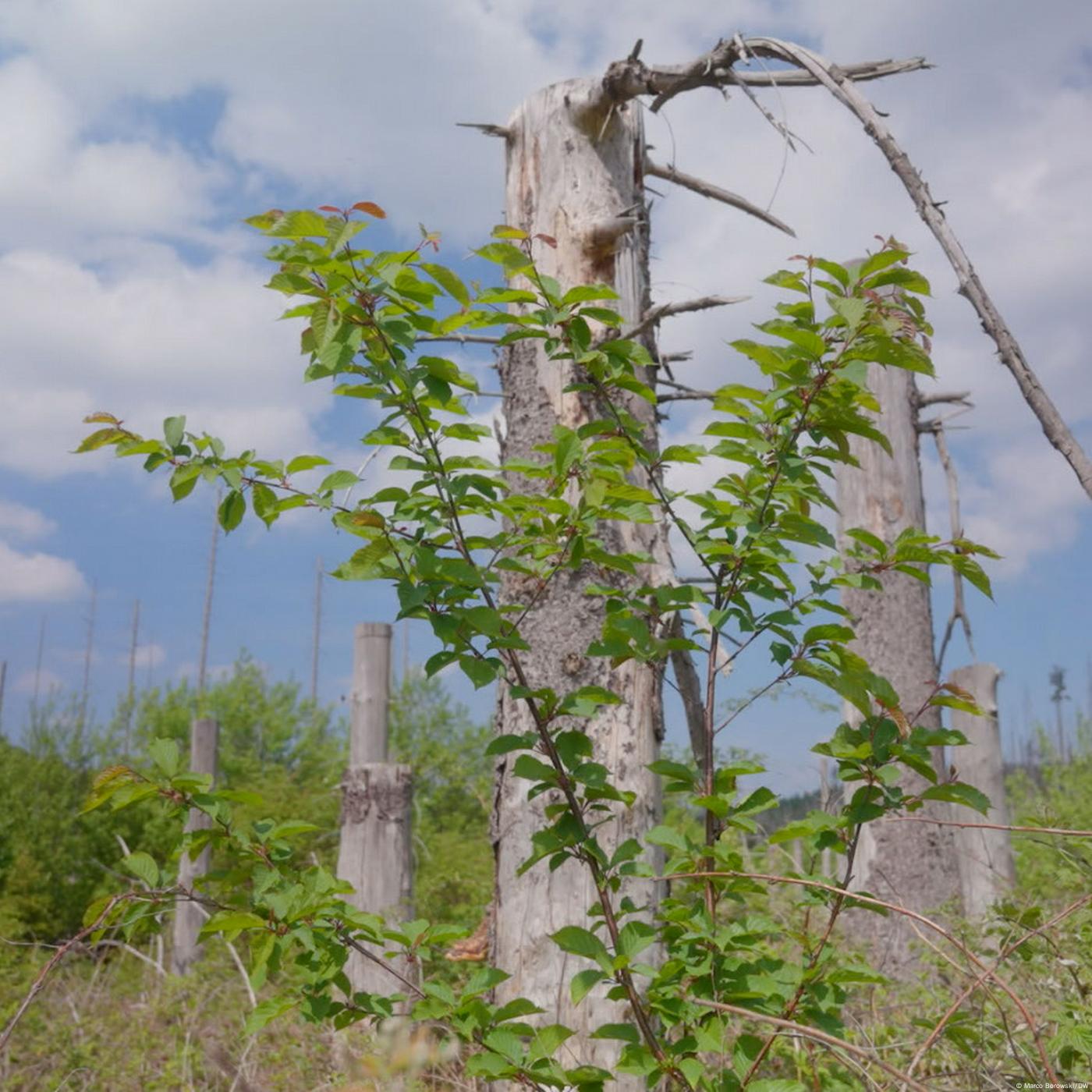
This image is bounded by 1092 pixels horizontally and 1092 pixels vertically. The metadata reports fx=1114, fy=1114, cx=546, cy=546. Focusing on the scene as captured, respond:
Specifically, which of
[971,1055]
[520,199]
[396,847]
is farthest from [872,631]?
[971,1055]

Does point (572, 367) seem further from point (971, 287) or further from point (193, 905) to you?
point (193, 905)

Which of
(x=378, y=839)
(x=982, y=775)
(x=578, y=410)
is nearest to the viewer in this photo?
(x=578, y=410)

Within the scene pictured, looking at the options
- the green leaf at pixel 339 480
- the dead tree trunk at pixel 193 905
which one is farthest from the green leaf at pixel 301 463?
the dead tree trunk at pixel 193 905

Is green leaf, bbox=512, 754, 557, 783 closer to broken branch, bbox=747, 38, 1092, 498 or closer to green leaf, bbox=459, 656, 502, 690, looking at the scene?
green leaf, bbox=459, 656, 502, 690

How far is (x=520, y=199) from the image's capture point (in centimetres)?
407

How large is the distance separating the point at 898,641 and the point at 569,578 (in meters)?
4.06

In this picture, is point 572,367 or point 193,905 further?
point 193,905

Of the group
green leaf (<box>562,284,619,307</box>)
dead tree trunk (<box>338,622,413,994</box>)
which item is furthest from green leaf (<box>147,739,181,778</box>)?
dead tree trunk (<box>338,622,413,994</box>)

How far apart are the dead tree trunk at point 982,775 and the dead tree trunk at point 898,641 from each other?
38.3 inches

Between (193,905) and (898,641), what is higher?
(898,641)

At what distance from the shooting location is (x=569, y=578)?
3.62 meters

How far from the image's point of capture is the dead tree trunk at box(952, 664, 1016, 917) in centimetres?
838

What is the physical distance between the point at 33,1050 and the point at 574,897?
417 centimetres

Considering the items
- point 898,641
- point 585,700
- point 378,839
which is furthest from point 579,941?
point 378,839
